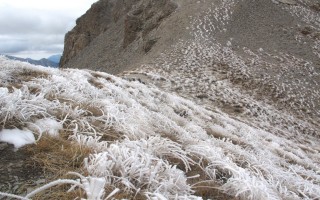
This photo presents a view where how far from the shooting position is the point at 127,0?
61.0m

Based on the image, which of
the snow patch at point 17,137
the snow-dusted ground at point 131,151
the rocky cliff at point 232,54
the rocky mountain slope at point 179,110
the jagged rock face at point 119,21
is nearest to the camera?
the snow-dusted ground at point 131,151

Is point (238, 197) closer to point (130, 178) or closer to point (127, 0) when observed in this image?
point (130, 178)

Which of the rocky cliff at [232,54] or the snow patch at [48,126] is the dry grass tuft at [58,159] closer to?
the snow patch at [48,126]

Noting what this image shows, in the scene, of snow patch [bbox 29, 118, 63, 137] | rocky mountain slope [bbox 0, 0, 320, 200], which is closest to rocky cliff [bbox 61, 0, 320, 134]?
rocky mountain slope [bbox 0, 0, 320, 200]

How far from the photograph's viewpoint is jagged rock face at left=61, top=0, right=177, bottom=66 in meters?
39.7

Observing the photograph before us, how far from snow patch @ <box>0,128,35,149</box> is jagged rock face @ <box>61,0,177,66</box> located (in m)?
34.7

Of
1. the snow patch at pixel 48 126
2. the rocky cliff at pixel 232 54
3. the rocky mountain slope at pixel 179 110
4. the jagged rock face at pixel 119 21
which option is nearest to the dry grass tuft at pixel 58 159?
the rocky mountain slope at pixel 179 110

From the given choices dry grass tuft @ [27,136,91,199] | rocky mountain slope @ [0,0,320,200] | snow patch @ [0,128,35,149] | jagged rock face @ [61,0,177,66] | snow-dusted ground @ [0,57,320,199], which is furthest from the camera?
jagged rock face @ [61,0,177,66]

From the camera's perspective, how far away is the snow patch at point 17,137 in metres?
3.33

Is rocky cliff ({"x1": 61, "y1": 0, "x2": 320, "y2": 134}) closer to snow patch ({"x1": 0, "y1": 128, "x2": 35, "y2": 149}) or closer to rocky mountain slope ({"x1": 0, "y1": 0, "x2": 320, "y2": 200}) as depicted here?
rocky mountain slope ({"x1": 0, "y1": 0, "x2": 320, "y2": 200})

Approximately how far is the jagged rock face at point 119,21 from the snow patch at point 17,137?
34712 mm

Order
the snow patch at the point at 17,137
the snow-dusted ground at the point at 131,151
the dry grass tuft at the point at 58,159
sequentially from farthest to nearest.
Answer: the snow patch at the point at 17,137 → the snow-dusted ground at the point at 131,151 → the dry grass tuft at the point at 58,159

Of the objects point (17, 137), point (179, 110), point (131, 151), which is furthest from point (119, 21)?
point (131, 151)

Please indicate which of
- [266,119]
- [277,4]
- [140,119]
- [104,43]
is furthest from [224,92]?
[104,43]
